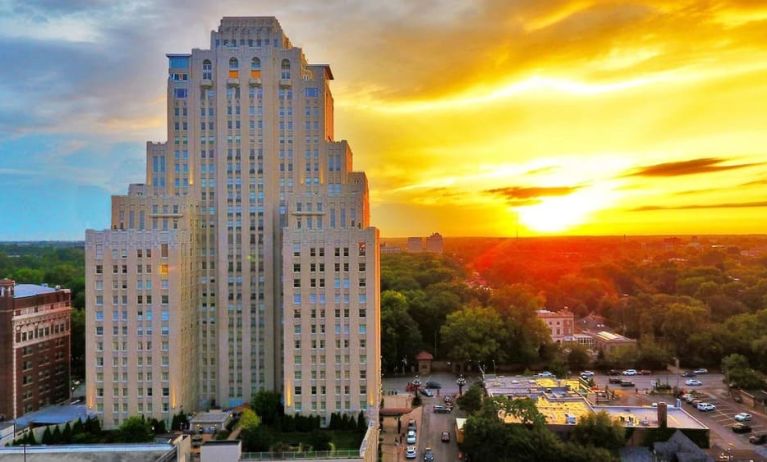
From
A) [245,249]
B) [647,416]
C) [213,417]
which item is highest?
[245,249]

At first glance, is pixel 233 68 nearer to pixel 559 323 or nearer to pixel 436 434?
pixel 436 434

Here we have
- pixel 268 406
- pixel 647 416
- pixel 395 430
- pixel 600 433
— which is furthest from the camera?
pixel 395 430

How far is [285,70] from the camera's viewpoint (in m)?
67.1

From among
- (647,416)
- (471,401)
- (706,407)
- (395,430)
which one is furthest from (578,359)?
(395,430)

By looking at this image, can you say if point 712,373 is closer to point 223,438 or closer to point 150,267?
point 223,438

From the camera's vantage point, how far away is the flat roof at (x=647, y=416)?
58731mm

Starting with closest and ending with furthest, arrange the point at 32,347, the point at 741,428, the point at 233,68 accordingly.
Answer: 1. the point at 741,428
2. the point at 32,347
3. the point at 233,68

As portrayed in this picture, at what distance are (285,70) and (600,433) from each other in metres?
47.1

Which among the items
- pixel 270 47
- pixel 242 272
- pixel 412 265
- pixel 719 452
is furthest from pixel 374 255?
pixel 412 265

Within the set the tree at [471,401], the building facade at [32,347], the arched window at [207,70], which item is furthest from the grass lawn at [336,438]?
the arched window at [207,70]

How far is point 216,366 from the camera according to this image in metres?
66.0

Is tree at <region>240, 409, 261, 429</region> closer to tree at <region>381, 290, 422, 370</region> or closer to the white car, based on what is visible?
tree at <region>381, 290, 422, 370</region>

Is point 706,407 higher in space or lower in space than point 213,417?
lower

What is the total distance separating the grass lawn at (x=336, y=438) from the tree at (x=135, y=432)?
11.2 m
